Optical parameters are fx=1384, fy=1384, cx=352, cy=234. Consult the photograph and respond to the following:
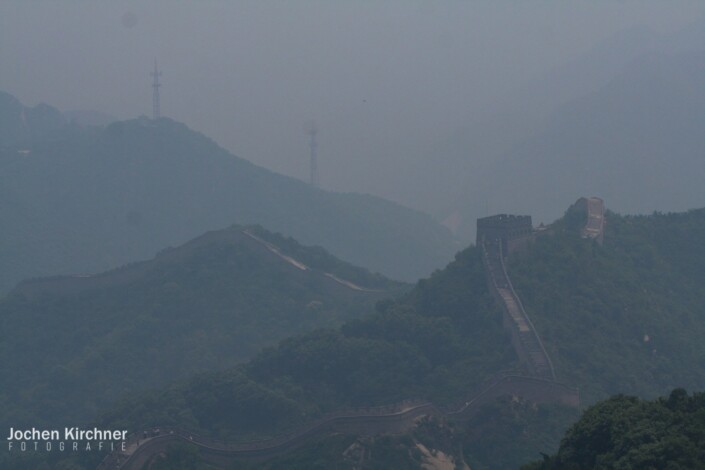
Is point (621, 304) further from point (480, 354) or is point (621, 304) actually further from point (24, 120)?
point (24, 120)

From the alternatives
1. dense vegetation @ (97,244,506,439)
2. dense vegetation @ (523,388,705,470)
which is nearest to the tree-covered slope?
dense vegetation @ (97,244,506,439)

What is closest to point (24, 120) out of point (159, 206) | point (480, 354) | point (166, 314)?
point (159, 206)

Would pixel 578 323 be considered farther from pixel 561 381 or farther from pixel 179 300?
pixel 179 300

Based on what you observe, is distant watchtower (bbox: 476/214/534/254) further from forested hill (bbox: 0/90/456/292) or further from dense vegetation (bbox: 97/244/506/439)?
forested hill (bbox: 0/90/456/292)


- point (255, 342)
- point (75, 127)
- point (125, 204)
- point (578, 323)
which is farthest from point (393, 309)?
point (75, 127)

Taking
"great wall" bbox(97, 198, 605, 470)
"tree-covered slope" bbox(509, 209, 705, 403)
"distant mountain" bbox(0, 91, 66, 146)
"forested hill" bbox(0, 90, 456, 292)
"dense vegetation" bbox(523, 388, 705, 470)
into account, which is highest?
"distant mountain" bbox(0, 91, 66, 146)

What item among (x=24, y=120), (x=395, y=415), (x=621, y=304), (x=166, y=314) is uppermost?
(x=24, y=120)

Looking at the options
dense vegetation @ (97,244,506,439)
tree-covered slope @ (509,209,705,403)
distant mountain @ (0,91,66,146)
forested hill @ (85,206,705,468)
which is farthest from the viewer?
distant mountain @ (0,91,66,146)
